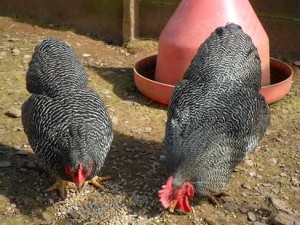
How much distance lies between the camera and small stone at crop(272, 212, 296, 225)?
366cm

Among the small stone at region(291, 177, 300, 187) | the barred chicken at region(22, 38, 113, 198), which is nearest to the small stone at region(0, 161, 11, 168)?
the barred chicken at region(22, 38, 113, 198)

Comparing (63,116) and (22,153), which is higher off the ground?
(63,116)

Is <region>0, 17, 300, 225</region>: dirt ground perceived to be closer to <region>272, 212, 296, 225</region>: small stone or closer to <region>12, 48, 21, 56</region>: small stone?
<region>272, 212, 296, 225</region>: small stone

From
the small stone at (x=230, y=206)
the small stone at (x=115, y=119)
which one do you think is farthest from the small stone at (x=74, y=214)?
the small stone at (x=115, y=119)

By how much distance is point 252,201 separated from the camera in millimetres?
3967

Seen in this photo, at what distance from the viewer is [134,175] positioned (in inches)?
167

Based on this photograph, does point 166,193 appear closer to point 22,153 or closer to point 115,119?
point 22,153

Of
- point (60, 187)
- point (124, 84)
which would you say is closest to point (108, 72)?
point (124, 84)

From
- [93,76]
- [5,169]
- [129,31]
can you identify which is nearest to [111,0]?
[129,31]

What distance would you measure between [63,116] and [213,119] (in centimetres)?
111

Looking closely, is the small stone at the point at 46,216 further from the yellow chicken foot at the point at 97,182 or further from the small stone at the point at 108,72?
the small stone at the point at 108,72

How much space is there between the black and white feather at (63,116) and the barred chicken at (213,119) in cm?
54

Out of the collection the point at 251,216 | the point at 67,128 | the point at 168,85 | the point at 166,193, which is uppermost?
the point at 67,128

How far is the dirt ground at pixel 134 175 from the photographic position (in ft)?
12.4
